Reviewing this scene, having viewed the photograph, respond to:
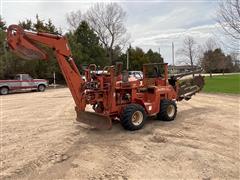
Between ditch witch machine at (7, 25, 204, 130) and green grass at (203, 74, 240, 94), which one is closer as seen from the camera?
ditch witch machine at (7, 25, 204, 130)

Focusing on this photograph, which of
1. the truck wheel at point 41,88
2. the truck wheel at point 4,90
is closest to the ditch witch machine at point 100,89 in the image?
Result: the truck wheel at point 4,90

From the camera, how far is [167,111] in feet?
31.7

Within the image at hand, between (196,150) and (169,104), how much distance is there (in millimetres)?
3393

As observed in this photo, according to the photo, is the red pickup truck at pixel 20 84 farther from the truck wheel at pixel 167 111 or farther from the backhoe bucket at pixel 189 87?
the truck wheel at pixel 167 111

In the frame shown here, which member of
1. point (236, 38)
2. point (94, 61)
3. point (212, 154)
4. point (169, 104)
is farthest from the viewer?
point (94, 61)

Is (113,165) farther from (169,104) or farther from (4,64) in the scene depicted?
(4,64)

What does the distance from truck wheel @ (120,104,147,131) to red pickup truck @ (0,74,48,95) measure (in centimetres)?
1872

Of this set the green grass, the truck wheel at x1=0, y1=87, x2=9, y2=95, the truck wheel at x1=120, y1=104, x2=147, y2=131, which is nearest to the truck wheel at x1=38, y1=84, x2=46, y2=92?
the truck wheel at x1=0, y1=87, x2=9, y2=95

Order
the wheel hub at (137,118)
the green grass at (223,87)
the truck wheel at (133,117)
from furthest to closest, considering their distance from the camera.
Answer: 1. the green grass at (223,87)
2. the wheel hub at (137,118)
3. the truck wheel at (133,117)

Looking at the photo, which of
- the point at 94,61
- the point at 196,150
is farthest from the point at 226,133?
the point at 94,61

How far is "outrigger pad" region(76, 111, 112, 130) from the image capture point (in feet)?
25.8

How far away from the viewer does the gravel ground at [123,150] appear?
5301 millimetres

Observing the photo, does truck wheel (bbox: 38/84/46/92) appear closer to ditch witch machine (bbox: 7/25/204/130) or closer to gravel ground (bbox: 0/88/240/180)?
gravel ground (bbox: 0/88/240/180)

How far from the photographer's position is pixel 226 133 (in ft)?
25.8
